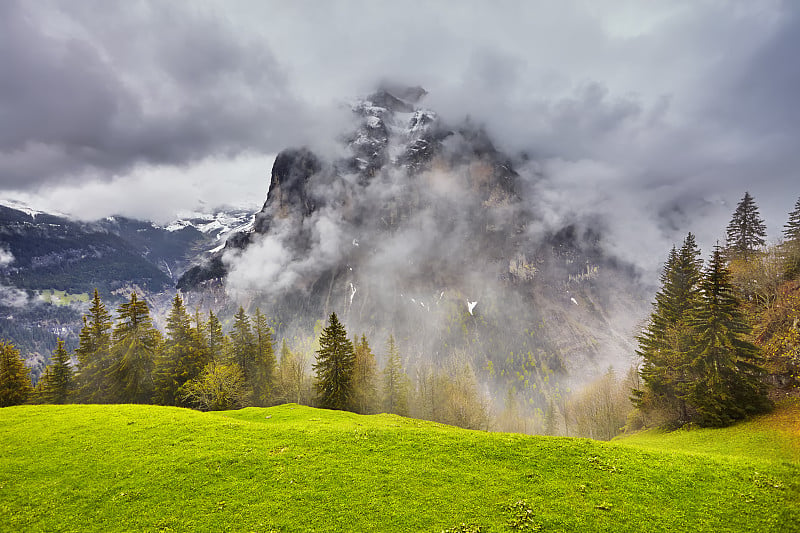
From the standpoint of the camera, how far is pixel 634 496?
60.5 feet

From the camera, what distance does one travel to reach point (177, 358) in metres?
57.9

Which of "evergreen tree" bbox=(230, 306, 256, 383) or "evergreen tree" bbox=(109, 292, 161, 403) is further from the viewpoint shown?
"evergreen tree" bbox=(230, 306, 256, 383)

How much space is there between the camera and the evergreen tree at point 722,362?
115 ft

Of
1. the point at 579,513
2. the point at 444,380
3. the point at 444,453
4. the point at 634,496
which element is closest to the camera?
the point at 579,513

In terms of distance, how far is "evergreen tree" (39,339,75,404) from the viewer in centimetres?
5484

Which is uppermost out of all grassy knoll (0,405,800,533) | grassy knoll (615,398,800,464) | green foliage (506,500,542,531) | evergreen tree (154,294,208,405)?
evergreen tree (154,294,208,405)

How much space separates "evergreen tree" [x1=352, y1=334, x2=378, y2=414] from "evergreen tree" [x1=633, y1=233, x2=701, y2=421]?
139 ft

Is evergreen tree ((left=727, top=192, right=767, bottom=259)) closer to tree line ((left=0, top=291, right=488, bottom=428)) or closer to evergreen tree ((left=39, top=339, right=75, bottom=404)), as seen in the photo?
tree line ((left=0, top=291, right=488, bottom=428))

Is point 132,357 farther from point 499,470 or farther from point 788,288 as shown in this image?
point 788,288

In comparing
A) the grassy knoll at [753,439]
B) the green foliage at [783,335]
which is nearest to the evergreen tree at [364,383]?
the grassy knoll at [753,439]

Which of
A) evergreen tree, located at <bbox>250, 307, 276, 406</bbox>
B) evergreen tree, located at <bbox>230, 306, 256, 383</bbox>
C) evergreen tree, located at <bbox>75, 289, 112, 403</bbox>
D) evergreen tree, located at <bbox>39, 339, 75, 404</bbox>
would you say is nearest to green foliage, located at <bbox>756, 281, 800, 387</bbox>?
evergreen tree, located at <bbox>250, 307, 276, 406</bbox>

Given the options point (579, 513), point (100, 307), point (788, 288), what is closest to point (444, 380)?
point (788, 288)

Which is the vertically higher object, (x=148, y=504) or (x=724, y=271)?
(x=724, y=271)

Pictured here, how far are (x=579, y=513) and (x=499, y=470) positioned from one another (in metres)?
4.79
